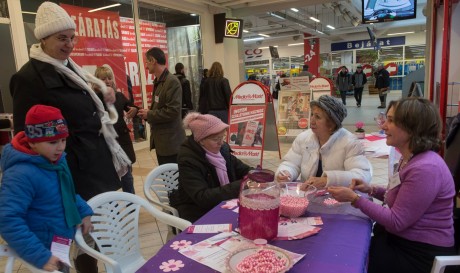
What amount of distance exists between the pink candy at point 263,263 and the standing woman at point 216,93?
440cm

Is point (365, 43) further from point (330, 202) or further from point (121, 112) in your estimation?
point (330, 202)

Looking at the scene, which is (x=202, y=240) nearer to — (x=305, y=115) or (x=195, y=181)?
(x=195, y=181)

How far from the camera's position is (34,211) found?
1461 millimetres

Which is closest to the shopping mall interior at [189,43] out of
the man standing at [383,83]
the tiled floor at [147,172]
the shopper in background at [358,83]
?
the tiled floor at [147,172]

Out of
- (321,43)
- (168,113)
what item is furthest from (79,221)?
(321,43)

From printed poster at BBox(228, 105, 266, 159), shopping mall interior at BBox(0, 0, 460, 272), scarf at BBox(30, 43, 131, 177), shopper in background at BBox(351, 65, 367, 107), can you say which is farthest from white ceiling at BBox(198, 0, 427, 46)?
scarf at BBox(30, 43, 131, 177)

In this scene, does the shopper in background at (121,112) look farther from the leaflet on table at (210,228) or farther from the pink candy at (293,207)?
the pink candy at (293,207)

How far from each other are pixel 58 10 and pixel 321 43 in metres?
21.9

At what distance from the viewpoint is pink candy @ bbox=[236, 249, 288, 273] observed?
1.10m

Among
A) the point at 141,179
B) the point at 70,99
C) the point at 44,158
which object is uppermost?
the point at 70,99

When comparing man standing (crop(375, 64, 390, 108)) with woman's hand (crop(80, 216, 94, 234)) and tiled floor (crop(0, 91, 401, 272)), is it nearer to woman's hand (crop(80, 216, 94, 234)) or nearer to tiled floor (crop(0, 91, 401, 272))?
tiled floor (crop(0, 91, 401, 272))

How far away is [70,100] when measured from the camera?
1.79 m

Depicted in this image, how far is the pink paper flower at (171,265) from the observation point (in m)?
1.21

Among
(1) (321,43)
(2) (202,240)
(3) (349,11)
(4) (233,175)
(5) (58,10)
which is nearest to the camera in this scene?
(2) (202,240)
